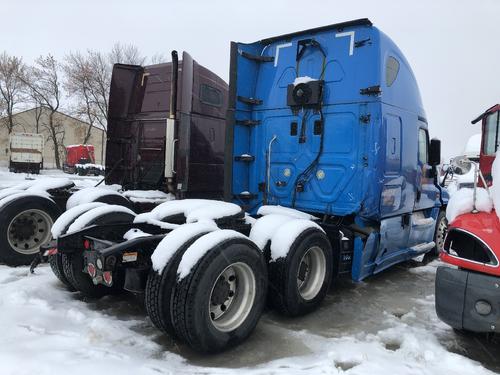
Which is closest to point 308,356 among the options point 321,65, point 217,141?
point 321,65

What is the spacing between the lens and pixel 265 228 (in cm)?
454

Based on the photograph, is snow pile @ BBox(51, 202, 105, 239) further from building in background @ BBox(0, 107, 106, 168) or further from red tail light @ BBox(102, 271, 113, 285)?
building in background @ BBox(0, 107, 106, 168)

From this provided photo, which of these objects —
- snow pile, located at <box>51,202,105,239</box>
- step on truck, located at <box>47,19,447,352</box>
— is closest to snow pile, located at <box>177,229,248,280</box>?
step on truck, located at <box>47,19,447,352</box>

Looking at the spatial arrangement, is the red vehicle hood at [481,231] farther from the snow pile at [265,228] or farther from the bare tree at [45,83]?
the bare tree at [45,83]

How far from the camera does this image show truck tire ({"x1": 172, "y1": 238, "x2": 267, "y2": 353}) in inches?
130

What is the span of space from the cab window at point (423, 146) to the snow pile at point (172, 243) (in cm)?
429

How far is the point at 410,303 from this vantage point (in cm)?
518

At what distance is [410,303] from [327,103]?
280 centimetres

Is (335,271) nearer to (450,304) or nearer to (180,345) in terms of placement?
(450,304)

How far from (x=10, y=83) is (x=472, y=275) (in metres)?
49.4

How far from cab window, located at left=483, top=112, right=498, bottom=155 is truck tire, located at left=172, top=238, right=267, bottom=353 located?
297 centimetres

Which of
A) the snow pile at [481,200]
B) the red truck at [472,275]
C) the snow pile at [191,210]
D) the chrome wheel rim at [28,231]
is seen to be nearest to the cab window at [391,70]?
the snow pile at [481,200]

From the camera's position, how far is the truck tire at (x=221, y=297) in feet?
10.9

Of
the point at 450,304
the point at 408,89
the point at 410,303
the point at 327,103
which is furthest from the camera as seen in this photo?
the point at 408,89
